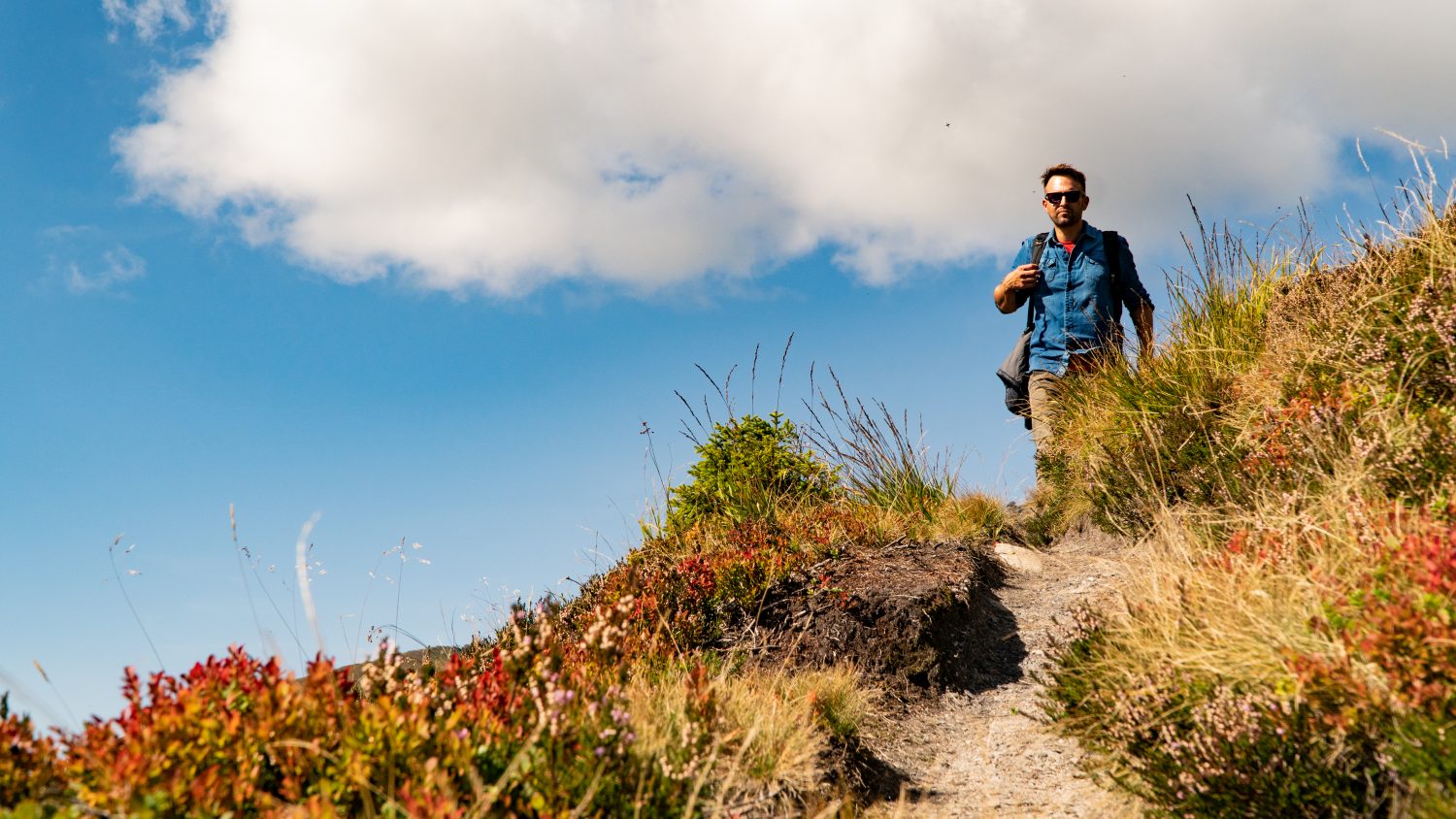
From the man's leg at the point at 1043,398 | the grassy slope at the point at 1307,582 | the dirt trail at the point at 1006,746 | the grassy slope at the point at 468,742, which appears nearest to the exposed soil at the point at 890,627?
the dirt trail at the point at 1006,746

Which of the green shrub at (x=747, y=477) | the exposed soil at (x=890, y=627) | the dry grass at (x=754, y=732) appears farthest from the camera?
the green shrub at (x=747, y=477)

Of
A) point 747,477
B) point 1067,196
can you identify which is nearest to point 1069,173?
point 1067,196

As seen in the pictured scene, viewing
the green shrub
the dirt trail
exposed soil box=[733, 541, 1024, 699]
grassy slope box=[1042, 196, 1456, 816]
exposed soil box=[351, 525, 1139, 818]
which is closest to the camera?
grassy slope box=[1042, 196, 1456, 816]

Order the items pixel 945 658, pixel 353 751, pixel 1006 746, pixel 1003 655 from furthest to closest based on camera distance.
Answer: pixel 1003 655 < pixel 945 658 < pixel 1006 746 < pixel 353 751

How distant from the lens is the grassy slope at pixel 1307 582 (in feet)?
10.4

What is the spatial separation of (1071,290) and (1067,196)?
0.98 m

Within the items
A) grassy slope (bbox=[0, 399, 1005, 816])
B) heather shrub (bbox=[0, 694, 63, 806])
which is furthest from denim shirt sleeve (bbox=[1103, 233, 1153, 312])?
heather shrub (bbox=[0, 694, 63, 806])

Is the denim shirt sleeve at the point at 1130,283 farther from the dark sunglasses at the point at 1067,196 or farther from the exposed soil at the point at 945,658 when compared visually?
the exposed soil at the point at 945,658

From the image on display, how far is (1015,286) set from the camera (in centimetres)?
928

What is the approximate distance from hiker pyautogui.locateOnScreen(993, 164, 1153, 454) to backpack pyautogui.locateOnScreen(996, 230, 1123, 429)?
0.04 feet

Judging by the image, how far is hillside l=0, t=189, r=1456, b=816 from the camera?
9.63 feet

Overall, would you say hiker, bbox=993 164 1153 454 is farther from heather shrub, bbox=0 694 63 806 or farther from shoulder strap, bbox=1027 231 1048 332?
heather shrub, bbox=0 694 63 806

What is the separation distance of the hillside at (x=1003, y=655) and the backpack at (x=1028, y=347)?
0.67m

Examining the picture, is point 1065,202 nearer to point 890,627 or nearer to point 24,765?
point 890,627
